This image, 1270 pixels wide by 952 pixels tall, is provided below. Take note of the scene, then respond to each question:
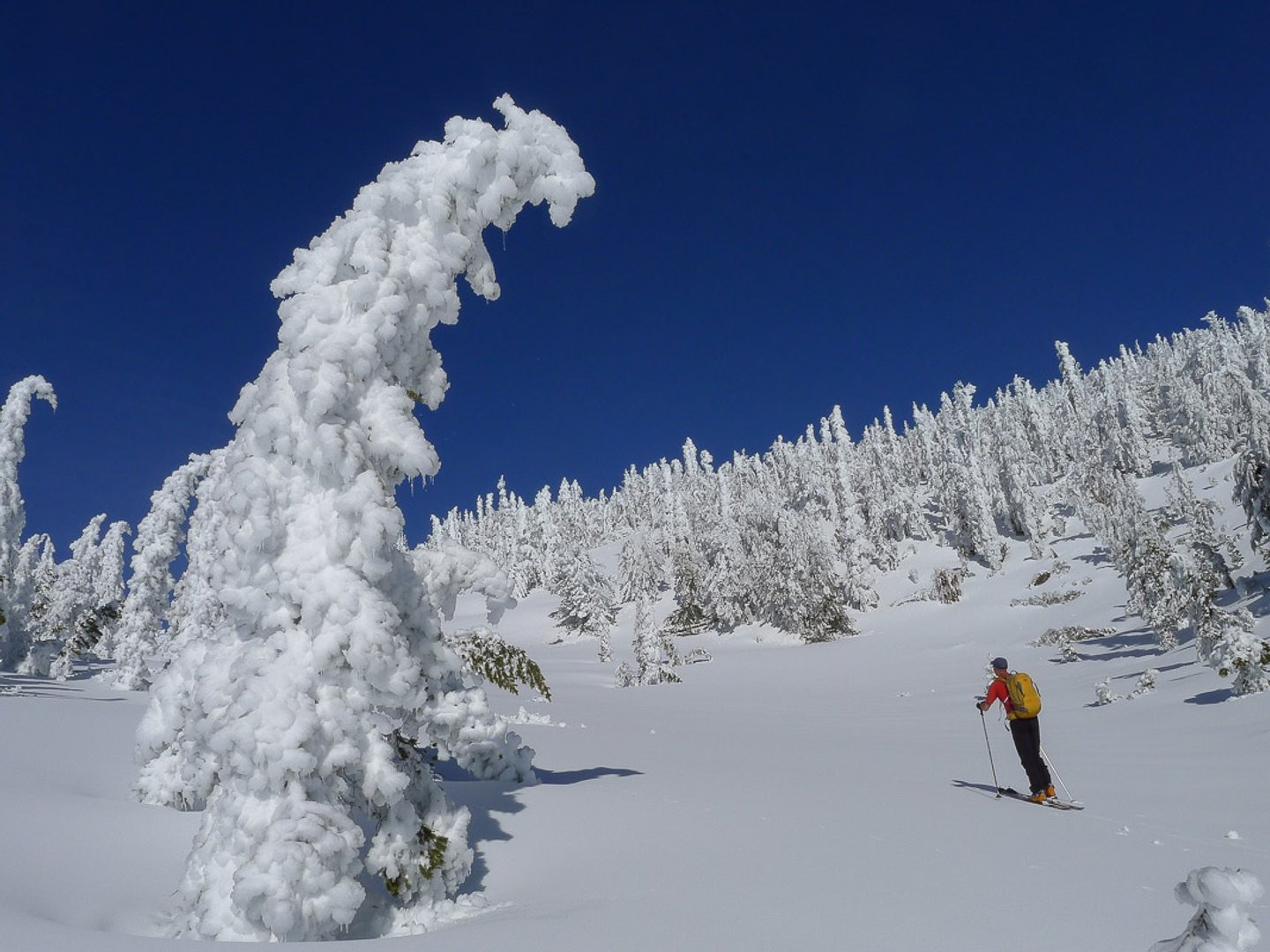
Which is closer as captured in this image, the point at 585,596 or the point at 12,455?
the point at 12,455

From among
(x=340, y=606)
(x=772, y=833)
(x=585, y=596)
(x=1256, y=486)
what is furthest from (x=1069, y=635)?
(x=585, y=596)

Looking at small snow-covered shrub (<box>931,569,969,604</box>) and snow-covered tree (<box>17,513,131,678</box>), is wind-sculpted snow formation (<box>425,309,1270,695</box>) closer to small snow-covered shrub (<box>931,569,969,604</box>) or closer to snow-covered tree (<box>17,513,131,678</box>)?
small snow-covered shrub (<box>931,569,969,604</box>)

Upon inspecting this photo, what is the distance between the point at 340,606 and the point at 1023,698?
287 inches

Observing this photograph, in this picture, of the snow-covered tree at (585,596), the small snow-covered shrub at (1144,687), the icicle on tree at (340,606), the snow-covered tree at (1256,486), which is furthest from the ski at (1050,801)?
the snow-covered tree at (585,596)

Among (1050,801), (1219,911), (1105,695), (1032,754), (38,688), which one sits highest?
(38,688)

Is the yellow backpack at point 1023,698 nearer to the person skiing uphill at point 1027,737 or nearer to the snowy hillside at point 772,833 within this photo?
the person skiing uphill at point 1027,737

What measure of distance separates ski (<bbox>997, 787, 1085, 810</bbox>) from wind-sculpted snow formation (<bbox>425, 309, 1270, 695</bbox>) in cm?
603

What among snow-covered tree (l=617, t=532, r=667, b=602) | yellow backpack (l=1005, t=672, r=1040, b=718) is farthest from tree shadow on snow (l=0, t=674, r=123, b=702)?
snow-covered tree (l=617, t=532, r=667, b=602)

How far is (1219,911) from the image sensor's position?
1658mm

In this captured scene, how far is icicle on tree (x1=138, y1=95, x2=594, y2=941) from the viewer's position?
4254 mm

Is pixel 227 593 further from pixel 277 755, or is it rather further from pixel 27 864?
pixel 27 864

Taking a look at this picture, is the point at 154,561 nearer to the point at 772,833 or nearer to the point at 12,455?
the point at 12,455

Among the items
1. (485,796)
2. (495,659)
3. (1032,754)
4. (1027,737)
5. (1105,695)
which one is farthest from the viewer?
(1105,695)

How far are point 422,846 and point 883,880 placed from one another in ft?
9.61
